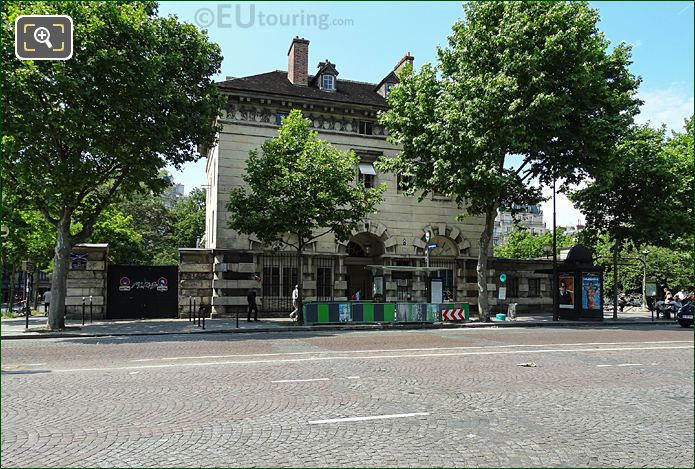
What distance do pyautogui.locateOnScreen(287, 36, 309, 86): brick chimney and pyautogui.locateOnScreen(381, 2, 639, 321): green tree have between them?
21.0 feet

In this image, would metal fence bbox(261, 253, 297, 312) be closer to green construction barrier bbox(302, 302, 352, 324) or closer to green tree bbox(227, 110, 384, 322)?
green tree bbox(227, 110, 384, 322)

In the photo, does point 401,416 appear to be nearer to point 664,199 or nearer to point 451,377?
point 451,377

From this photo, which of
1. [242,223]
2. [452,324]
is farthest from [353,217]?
[452,324]

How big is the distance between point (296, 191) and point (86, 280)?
1205cm

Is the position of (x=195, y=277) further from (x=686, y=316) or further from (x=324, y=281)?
(x=686, y=316)

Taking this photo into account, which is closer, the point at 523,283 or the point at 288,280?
the point at 288,280

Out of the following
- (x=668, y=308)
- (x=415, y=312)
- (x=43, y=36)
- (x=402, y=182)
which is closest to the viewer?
(x=43, y=36)

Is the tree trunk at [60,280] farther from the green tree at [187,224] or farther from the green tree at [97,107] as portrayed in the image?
the green tree at [187,224]

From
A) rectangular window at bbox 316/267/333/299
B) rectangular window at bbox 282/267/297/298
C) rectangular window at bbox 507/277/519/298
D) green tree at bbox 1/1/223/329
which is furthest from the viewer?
rectangular window at bbox 507/277/519/298

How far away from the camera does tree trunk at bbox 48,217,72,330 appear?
21078 millimetres

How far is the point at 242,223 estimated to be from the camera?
82.3 feet

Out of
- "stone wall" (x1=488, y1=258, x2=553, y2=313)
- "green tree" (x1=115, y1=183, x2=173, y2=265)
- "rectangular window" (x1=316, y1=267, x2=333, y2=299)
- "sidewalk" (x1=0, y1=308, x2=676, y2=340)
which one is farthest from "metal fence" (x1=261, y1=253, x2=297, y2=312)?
"green tree" (x1=115, y1=183, x2=173, y2=265)

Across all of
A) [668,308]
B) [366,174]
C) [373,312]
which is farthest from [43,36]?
[668,308]

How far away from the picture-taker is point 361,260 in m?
33.4
